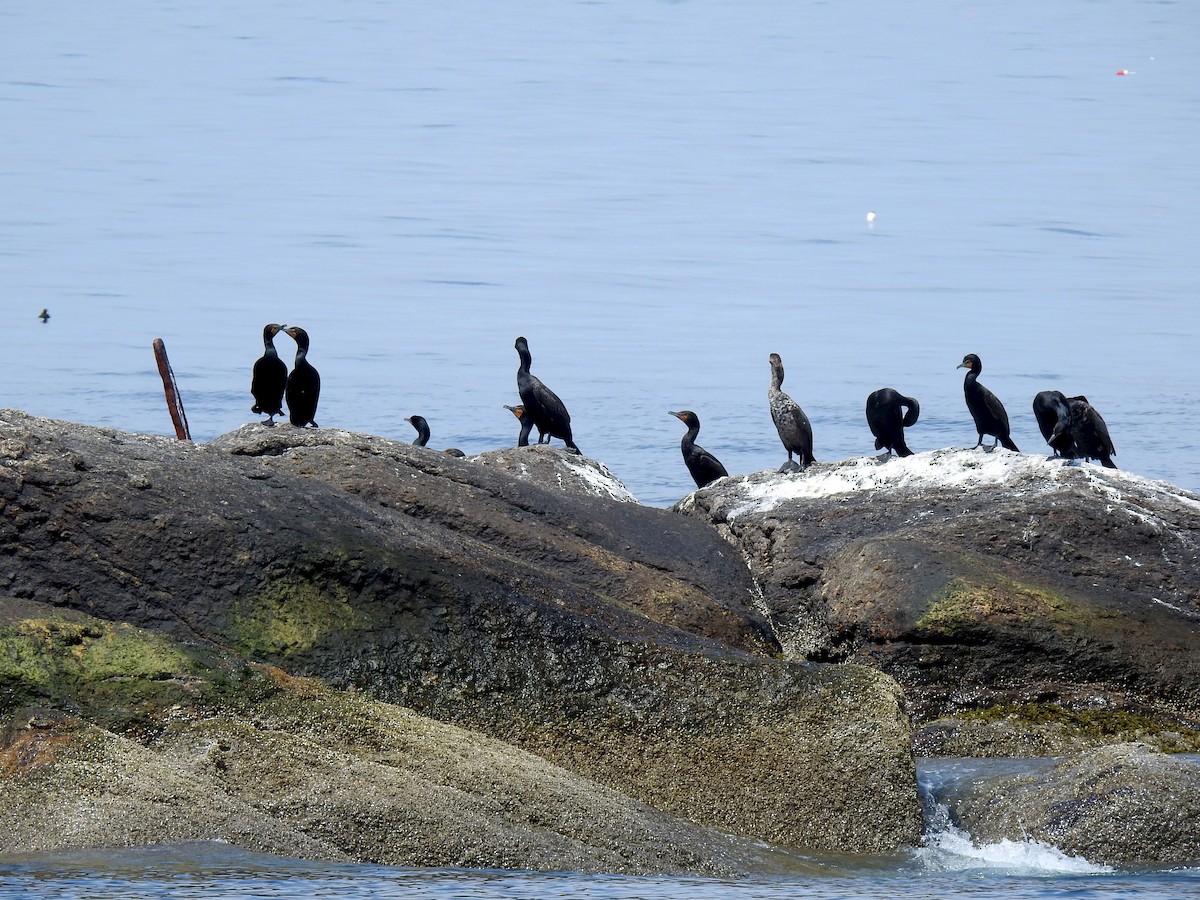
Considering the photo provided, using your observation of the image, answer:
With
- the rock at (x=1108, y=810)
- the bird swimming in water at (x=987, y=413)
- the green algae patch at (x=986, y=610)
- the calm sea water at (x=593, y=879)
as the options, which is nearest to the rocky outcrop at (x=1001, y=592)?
the green algae patch at (x=986, y=610)

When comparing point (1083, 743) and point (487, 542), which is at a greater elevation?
point (487, 542)

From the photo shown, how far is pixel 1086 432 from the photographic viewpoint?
13266 millimetres

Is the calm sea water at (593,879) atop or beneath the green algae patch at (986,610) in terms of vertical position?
beneath

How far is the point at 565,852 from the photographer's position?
7.32 meters

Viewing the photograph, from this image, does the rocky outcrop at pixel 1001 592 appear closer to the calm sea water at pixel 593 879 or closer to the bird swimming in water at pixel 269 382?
the calm sea water at pixel 593 879

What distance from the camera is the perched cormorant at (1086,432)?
43.3ft

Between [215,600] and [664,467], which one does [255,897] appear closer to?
[215,600]

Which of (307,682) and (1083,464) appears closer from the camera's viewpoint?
(307,682)

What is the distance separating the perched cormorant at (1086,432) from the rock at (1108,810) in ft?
15.3

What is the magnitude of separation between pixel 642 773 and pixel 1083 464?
5.15 metres

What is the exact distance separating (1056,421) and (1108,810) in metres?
5.91

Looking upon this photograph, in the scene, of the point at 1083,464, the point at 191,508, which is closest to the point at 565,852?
the point at 191,508

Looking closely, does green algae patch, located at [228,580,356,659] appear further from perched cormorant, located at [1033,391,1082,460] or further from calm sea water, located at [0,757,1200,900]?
perched cormorant, located at [1033,391,1082,460]

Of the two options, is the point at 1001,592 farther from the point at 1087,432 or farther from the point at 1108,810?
the point at 1087,432
